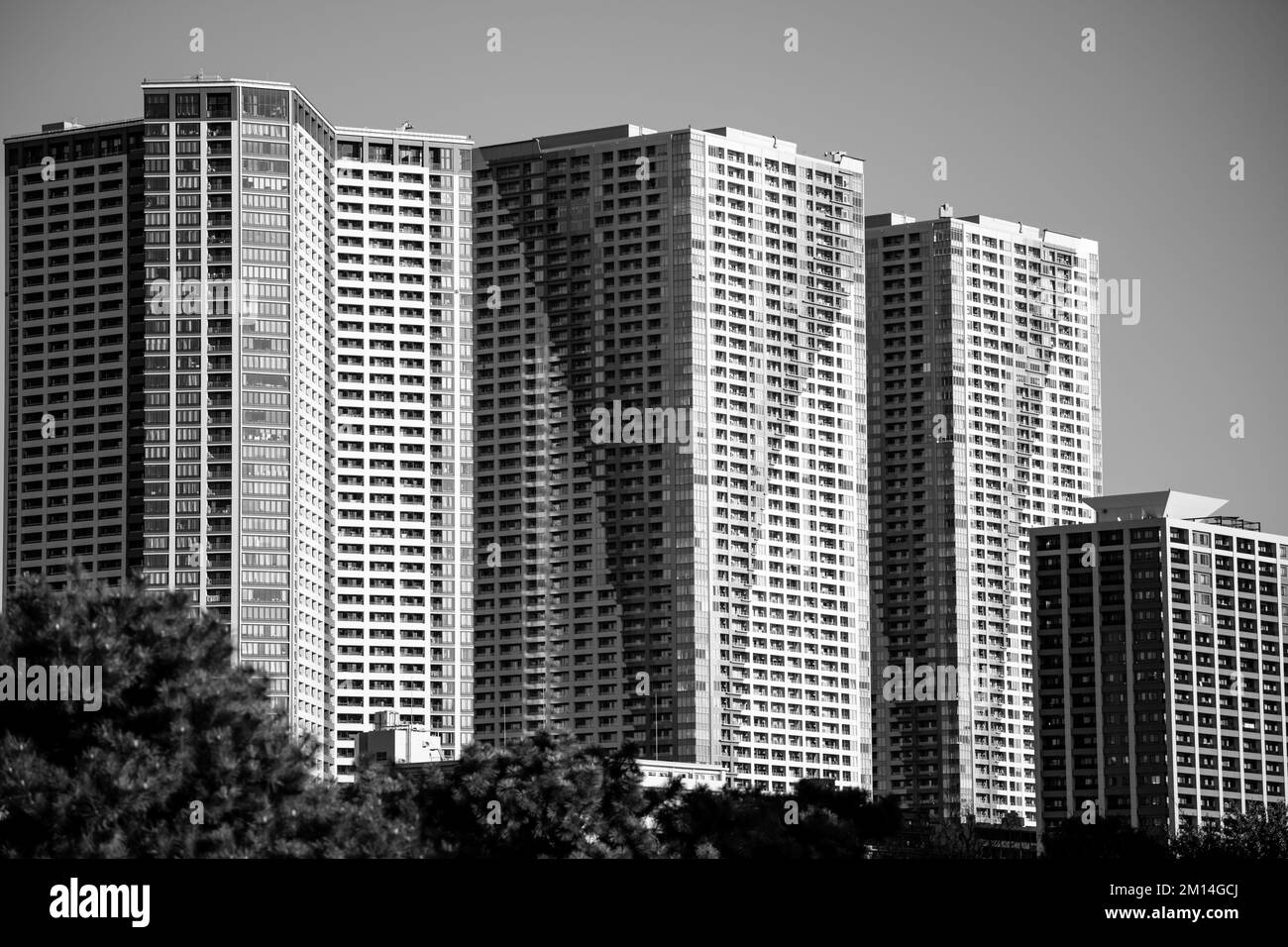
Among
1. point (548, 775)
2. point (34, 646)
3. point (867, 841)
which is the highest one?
point (34, 646)

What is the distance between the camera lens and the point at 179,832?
58062mm

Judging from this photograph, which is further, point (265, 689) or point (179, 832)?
point (265, 689)

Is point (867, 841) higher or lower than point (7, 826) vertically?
lower
